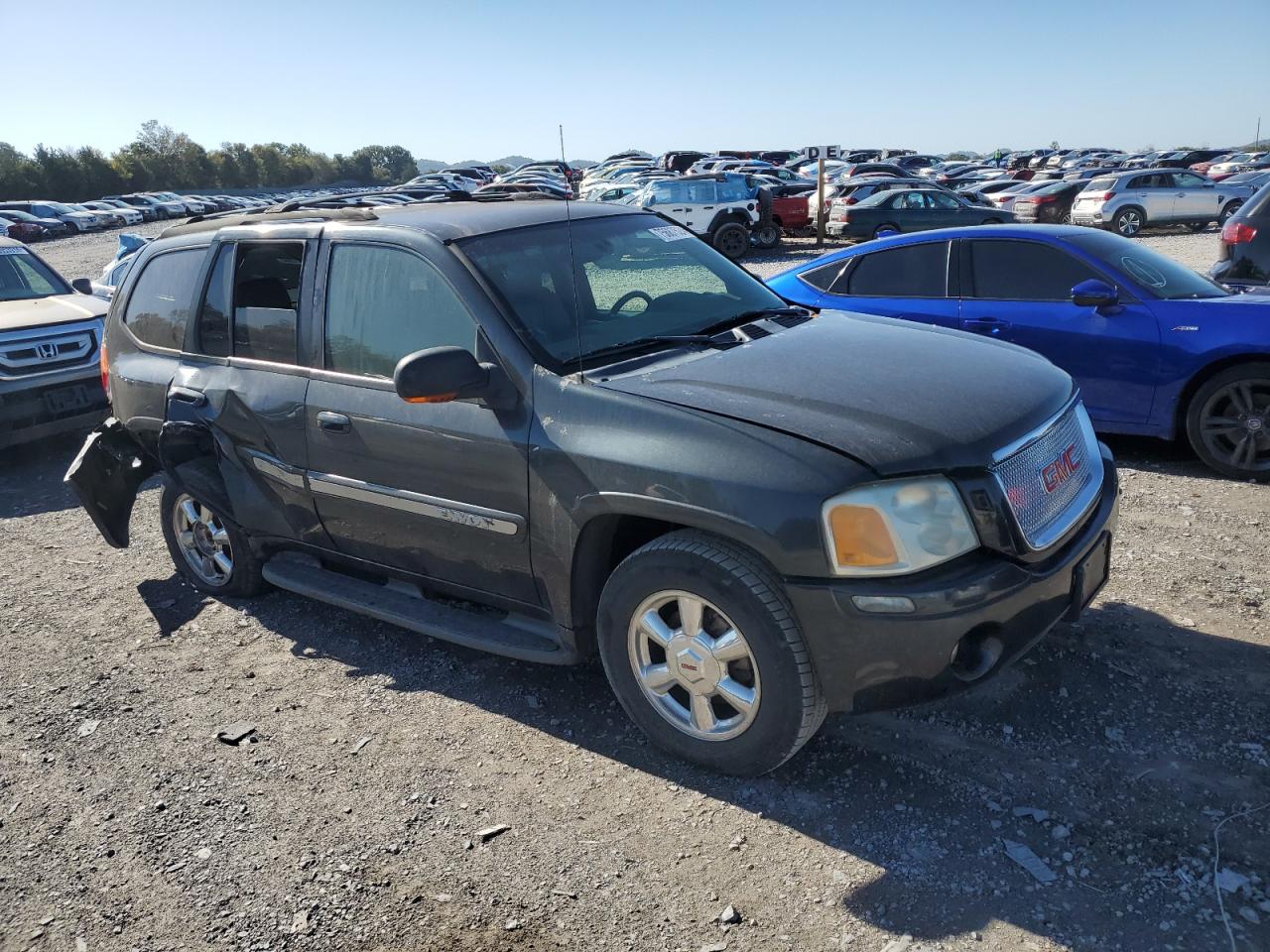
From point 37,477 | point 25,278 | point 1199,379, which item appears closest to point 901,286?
point 1199,379

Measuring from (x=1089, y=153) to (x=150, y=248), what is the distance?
193 feet

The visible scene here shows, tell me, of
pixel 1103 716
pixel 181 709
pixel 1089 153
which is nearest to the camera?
pixel 1103 716

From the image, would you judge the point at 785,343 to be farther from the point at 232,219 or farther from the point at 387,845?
the point at 232,219

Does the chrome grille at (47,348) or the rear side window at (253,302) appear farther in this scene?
the chrome grille at (47,348)

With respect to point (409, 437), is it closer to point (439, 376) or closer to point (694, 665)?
point (439, 376)

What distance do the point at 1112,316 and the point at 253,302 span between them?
488cm

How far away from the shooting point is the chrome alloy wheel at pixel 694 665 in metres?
3.00

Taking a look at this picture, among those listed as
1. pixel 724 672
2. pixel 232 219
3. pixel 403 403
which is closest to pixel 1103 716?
pixel 724 672

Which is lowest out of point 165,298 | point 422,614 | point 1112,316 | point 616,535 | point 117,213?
point 117,213

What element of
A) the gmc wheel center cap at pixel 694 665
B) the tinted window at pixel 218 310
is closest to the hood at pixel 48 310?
the tinted window at pixel 218 310

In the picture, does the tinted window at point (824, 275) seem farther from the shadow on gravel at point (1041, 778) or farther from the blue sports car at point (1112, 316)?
the shadow on gravel at point (1041, 778)

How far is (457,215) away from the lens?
396 centimetres

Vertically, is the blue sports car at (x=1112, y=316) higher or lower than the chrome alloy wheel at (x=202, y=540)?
higher

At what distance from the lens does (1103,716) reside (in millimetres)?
3367
